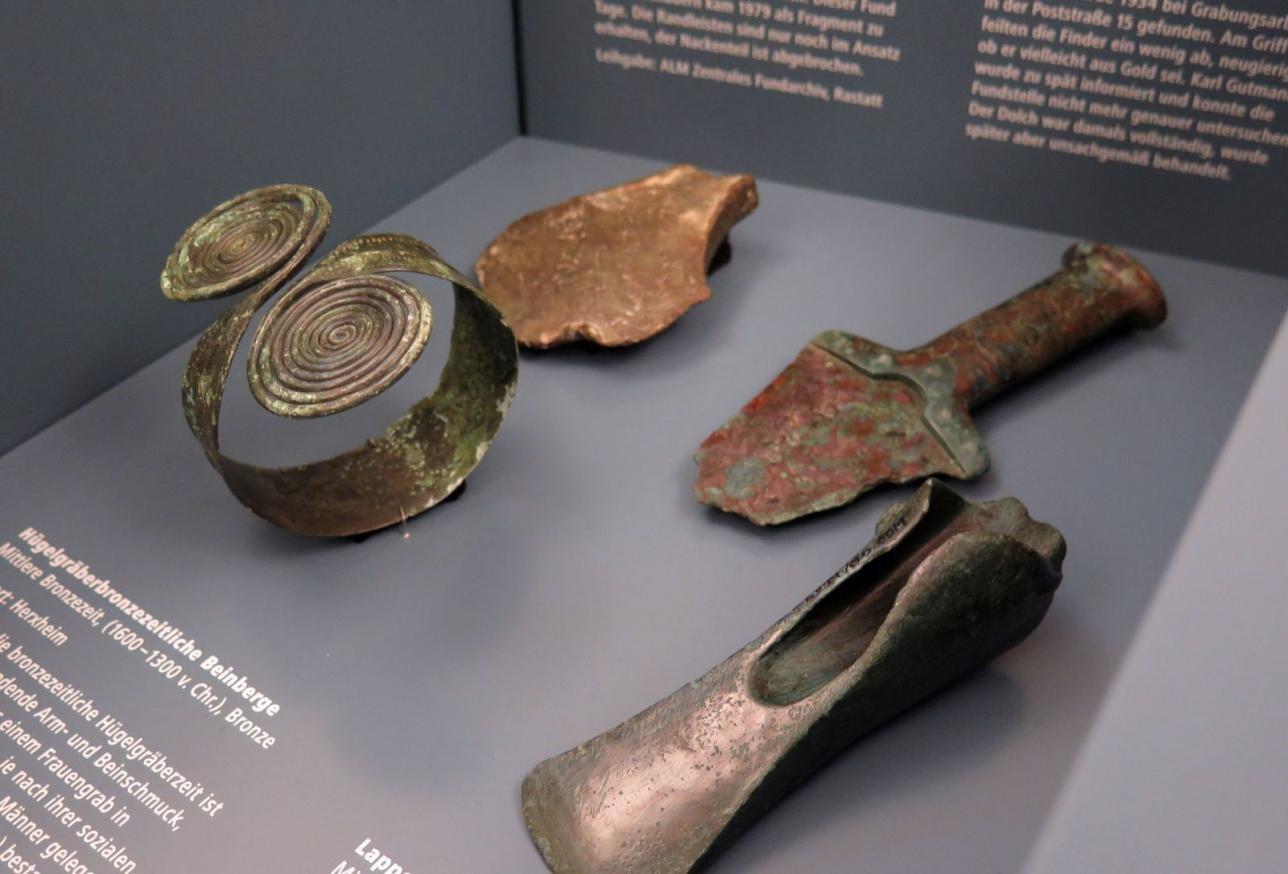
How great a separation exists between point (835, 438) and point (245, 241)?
84cm

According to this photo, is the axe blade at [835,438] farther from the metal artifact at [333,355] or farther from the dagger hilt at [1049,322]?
the metal artifact at [333,355]

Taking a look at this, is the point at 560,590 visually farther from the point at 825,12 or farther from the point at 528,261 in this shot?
the point at 825,12

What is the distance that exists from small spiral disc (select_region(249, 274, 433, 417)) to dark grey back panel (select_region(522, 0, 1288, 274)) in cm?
112

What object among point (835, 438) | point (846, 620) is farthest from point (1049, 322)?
point (846, 620)

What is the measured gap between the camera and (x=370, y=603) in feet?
5.81

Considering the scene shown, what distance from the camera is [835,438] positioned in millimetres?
1916

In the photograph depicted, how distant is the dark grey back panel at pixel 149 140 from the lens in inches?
76.2

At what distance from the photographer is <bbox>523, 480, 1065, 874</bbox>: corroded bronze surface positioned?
1432 millimetres

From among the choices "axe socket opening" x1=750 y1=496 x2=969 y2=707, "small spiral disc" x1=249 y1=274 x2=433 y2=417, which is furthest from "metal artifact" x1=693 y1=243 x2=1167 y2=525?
"small spiral disc" x1=249 y1=274 x2=433 y2=417

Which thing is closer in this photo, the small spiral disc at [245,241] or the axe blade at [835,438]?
the small spiral disc at [245,241]

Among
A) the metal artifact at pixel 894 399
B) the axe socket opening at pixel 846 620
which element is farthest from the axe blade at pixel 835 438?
the axe socket opening at pixel 846 620

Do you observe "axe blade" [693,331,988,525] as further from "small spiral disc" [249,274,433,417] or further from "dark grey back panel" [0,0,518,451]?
"dark grey back panel" [0,0,518,451]

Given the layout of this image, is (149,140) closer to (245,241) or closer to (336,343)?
(245,241)

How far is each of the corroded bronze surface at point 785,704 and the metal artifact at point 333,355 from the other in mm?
511
